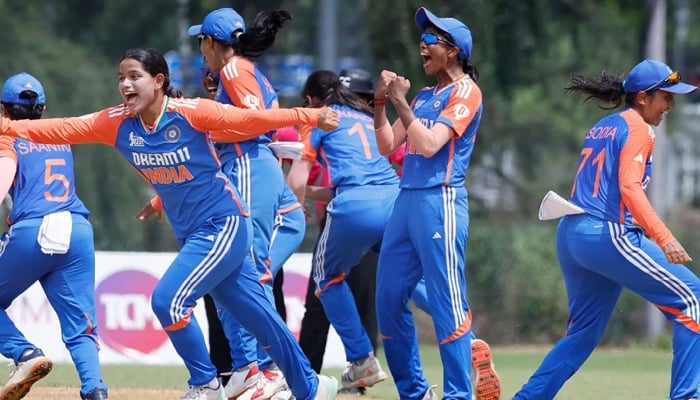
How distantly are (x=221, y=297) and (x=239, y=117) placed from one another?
1.10 m

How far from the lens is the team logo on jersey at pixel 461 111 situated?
7957 millimetres

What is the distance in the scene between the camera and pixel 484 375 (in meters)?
8.74

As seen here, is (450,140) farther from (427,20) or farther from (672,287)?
(672,287)

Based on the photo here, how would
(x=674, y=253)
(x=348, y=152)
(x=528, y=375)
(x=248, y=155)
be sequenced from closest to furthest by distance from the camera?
(x=674, y=253)
(x=248, y=155)
(x=348, y=152)
(x=528, y=375)

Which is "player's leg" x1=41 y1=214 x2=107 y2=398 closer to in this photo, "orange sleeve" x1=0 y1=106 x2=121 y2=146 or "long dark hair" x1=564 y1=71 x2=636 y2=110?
"orange sleeve" x1=0 y1=106 x2=121 y2=146

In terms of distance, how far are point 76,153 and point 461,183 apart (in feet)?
58.4

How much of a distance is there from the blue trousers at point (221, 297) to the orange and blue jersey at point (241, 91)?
0.92 m

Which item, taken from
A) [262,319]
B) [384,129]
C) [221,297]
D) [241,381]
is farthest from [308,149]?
[262,319]

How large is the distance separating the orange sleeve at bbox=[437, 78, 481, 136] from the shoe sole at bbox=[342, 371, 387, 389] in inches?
99.7

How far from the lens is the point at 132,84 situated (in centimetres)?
750

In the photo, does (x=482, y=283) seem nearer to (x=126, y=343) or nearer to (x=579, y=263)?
(x=126, y=343)

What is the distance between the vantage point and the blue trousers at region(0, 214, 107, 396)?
8.33m

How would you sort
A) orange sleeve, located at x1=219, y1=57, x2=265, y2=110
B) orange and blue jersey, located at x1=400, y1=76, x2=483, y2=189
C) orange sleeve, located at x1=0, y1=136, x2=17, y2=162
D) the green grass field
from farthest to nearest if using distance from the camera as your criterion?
the green grass field → orange sleeve, located at x1=219, y1=57, x2=265, y2=110 → orange sleeve, located at x1=0, y1=136, x2=17, y2=162 → orange and blue jersey, located at x1=400, y1=76, x2=483, y2=189

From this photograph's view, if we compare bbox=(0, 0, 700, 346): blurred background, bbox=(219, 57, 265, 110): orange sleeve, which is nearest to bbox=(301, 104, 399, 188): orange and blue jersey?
bbox=(219, 57, 265, 110): orange sleeve
